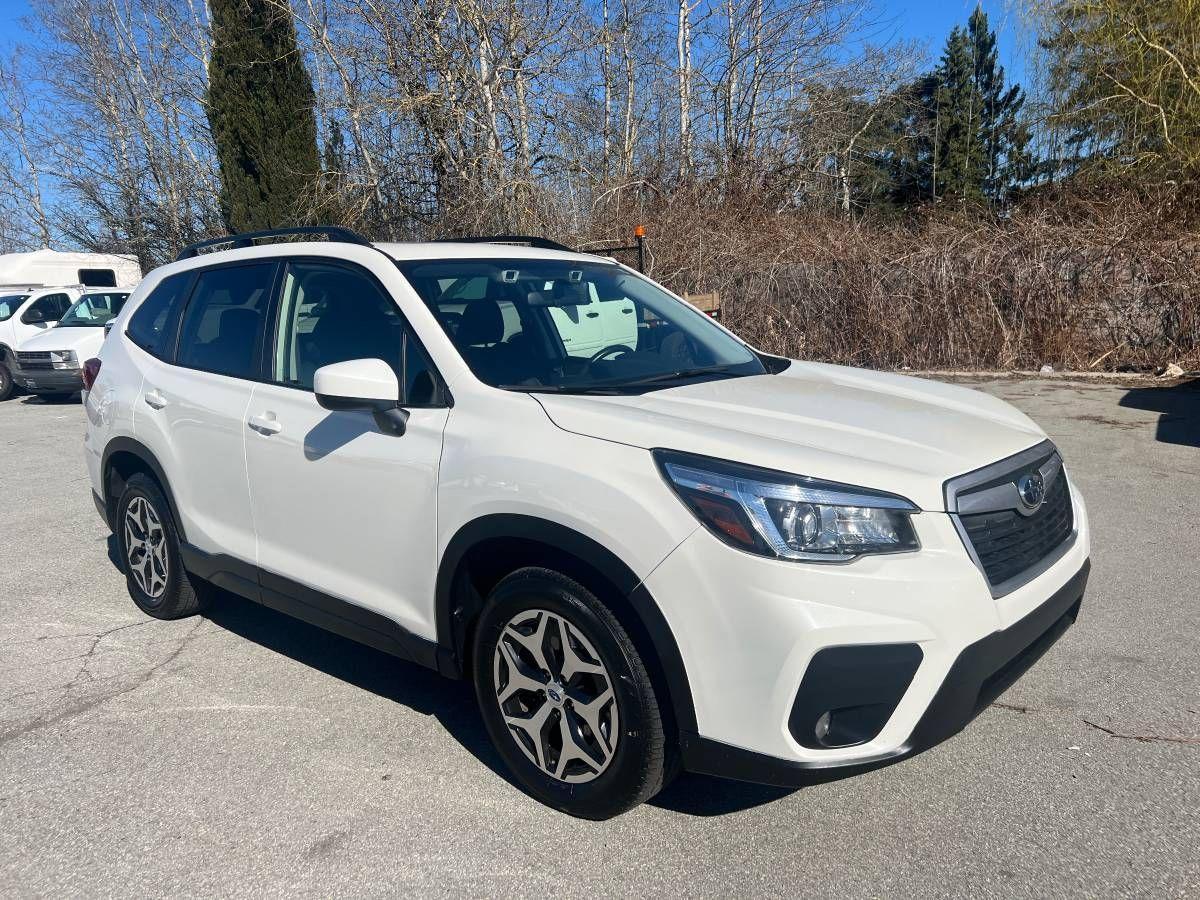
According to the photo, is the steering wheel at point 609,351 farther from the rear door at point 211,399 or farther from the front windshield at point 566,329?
the rear door at point 211,399

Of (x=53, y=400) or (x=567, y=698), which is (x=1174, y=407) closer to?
(x=567, y=698)

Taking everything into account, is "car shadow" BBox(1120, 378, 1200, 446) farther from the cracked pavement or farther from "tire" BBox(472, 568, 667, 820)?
"tire" BBox(472, 568, 667, 820)

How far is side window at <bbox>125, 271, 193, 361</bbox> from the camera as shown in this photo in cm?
459

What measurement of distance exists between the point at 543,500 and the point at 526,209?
15.1 m

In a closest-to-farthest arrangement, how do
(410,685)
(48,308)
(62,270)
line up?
(410,685), (48,308), (62,270)

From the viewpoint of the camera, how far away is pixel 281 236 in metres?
4.66

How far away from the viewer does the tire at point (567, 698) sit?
2637 millimetres

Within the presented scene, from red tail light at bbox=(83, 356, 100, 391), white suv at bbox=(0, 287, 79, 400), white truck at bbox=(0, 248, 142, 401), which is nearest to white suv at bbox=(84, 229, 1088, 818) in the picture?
red tail light at bbox=(83, 356, 100, 391)

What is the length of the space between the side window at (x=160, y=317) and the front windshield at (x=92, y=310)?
40.2ft

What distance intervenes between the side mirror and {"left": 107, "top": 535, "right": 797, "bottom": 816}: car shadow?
1254 millimetres

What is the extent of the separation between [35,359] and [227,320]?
41.3 feet

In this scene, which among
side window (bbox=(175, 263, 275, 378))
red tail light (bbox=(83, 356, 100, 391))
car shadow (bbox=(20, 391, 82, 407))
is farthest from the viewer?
car shadow (bbox=(20, 391, 82, 407))

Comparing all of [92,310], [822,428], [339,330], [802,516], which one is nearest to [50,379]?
[92,310]

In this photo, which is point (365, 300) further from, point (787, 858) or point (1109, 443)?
point (1109, 443)
